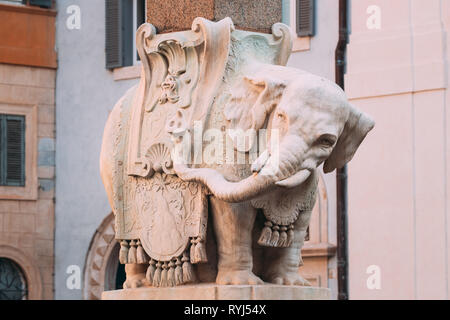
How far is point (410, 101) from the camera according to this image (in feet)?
51.1

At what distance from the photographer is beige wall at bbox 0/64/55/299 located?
18.8 meters

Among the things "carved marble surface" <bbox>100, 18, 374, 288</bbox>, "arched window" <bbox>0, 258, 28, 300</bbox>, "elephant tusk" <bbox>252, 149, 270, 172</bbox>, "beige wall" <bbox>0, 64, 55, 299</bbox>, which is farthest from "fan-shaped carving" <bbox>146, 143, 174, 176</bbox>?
"beige wall" <bbox>0, 64, 55, 299</bbox>

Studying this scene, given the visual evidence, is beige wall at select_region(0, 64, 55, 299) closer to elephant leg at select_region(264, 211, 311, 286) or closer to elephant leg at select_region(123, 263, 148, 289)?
elephant leg at select_region(123, 263, 148, 289)

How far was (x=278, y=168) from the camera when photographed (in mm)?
6590

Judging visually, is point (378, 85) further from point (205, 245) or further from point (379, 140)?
point (205, 245)

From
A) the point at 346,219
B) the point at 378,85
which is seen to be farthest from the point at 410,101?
the point at 346,219

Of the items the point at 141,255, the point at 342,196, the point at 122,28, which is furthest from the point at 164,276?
the point at 122,28

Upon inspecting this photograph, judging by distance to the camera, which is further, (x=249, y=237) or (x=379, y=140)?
(x=379, y=140)

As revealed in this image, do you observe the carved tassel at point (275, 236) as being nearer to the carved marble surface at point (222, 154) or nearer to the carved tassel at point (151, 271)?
the carved marble surface at point (222, 154)

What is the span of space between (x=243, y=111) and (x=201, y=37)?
0.47 metres

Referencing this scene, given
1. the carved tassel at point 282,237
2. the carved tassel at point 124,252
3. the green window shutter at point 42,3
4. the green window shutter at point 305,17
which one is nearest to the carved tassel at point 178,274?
the carved tassel at point 124,252

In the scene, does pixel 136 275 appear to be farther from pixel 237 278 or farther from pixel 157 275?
pixel 237 278

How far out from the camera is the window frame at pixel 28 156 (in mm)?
18906

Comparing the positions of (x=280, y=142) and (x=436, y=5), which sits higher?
(x=436, y=5)
